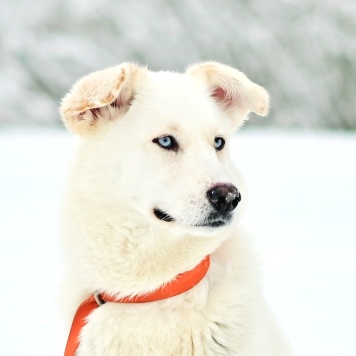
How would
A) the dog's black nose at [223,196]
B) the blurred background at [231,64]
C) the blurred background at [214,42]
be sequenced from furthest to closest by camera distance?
the blurred background at [214,42], the blurred background at [231,64], the dog's black nose at [223,196]

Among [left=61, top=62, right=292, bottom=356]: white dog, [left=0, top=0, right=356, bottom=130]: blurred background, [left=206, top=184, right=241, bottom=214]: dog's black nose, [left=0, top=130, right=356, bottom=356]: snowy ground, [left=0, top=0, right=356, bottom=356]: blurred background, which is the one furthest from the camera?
[left=0, top=0, right=356, bottom=130]: blurred background

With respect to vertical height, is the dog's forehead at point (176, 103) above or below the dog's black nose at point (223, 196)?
above

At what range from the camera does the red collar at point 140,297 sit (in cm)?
224

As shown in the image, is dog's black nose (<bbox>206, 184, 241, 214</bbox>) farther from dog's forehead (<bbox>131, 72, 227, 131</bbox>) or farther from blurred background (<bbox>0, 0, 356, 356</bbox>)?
blurred background (<bbox>0, 0, 356, 356</bbox>)

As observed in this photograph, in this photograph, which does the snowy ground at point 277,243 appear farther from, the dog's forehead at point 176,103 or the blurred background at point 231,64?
the dog's forehead at point 176,103

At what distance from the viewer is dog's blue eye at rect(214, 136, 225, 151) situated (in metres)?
2.31

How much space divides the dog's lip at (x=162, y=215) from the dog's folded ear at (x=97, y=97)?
379 mm

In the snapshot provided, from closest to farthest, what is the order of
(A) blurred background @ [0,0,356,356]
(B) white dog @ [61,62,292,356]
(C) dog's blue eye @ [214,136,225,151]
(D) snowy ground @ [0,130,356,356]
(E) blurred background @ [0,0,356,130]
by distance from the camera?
(B) white dog @ [61,62,292,356] → (C) dog's blue eye @ [214,136,225,151] → (D) snowy ground @ [0,130,356,356] → (A) blurred background @ [0,0,356,356] → (E) blurred background @ [0,0,356,130]

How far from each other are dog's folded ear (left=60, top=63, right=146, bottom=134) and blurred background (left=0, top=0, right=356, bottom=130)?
16.9 metres

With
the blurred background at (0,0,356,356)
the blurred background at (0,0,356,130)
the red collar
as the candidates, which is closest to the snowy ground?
the blurred background at (0,0,356,356)

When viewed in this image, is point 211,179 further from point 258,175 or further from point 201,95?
point 258,175

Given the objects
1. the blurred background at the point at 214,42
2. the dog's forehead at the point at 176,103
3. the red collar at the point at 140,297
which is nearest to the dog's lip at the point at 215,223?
the red collar at the point at 140,297

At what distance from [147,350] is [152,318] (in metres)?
0.11

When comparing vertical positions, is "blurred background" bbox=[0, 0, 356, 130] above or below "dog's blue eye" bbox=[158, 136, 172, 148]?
above
